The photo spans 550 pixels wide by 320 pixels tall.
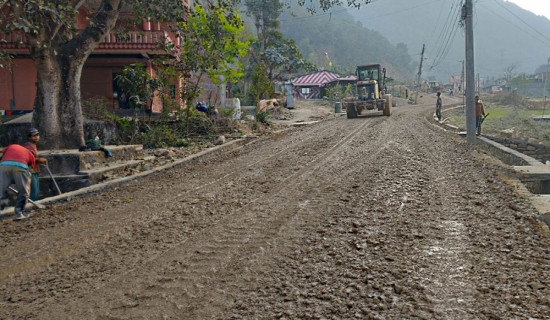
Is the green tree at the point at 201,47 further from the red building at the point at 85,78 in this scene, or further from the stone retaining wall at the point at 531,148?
the stone retaining wall at the point at 531,148

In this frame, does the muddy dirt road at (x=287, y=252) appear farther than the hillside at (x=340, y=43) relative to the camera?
No

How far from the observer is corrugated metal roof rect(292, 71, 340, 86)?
57.0 m

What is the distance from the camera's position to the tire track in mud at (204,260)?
3619 millimetres

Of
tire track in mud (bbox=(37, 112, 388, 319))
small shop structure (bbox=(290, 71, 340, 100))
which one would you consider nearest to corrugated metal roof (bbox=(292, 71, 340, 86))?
small shop structure (bbox=(290, 71, 340, 100))

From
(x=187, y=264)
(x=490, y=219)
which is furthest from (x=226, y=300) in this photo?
(x=490, y=219)

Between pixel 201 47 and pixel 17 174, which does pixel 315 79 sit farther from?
pixel 17 174

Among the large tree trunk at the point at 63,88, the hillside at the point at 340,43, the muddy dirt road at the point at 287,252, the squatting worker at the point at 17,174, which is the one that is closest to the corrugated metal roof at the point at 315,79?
the hillside at the point at 340,43

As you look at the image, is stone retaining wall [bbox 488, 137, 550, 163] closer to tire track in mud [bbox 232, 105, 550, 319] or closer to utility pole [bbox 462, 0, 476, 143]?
utility pole [bbox 462, 0, 476, 143]

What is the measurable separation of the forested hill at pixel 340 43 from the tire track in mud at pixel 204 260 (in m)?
94.2

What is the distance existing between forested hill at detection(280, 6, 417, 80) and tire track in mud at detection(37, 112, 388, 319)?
94.2m

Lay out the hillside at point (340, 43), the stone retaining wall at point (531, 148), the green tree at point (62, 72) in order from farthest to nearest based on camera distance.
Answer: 1. the hillside at point (340, 43)
2. the stone retaining wall at point (531, 148)
3. the green tree at point (62, 72)

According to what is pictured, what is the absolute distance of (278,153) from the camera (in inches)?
486

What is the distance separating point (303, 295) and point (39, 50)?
9.54 metres

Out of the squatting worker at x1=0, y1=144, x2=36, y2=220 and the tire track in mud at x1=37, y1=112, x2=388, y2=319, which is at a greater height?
the squatting worker at x1=0, y1=144, x2=36, y2=220
